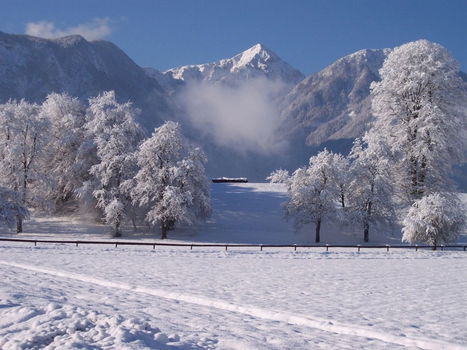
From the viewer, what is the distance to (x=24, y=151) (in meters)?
45.1

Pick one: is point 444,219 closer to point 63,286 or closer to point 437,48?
point 437,48

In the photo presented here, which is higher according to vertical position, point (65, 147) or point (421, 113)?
point (421, 113)

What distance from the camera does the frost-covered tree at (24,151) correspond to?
4425 centimetres

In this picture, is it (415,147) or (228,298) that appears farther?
(415,147)

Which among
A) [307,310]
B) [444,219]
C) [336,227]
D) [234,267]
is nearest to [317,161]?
[336,227]

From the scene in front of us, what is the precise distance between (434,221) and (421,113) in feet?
29.6

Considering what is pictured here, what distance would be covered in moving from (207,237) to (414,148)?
21772 mm

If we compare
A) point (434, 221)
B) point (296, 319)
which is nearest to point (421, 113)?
point (434, 221)

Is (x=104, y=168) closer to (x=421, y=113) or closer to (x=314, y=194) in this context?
(x=314, y=194)

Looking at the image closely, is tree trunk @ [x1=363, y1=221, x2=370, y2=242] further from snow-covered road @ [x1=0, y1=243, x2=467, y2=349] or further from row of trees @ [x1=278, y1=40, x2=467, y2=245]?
snow-covered road @ [x1=0, y1=243, x2=467, y2=349]

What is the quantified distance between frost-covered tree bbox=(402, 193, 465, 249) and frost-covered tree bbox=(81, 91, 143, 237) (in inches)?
1082

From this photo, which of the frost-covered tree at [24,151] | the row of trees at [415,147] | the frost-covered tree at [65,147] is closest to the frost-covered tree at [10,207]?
the frost-covered tree at [24,151]

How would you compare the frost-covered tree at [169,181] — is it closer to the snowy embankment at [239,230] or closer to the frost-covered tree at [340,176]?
the snowy embankment at [239,230]

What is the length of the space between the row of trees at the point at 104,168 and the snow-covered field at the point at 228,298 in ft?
34.4
